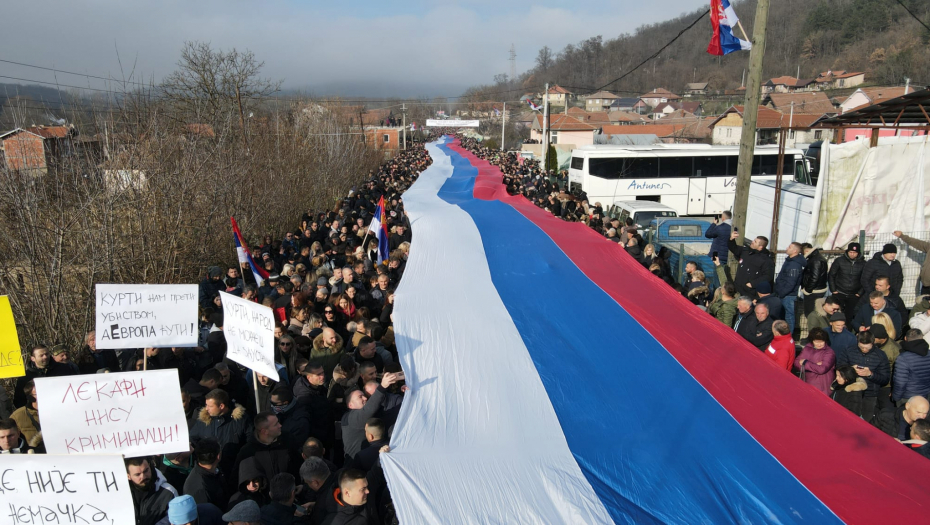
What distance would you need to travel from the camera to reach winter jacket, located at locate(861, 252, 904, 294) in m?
A: 8.18

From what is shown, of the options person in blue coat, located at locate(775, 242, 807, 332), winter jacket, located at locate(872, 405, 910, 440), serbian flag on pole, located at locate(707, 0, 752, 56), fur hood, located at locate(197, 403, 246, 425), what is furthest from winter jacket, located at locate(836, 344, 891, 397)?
serbian flag on pole, located at locate(707, 0, 752, 56)

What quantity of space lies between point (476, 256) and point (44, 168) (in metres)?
6.99

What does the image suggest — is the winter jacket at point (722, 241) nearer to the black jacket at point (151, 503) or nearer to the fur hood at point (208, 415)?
the fur hood at point (208, 415)

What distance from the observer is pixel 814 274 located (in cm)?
869

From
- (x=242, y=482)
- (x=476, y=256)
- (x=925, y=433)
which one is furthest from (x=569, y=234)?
(x=242, y=482)

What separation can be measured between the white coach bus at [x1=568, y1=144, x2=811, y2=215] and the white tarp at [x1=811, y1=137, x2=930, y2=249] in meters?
11.6

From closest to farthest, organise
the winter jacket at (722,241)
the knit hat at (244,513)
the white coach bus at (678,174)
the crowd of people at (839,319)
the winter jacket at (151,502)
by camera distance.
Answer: the knit hat at (244,513)
the winter jacket at (151,502)
the crowd of people at (839,319)
the winter jacket at (722,241)
the white coach bus at (678,174)

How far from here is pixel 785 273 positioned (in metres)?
8.66

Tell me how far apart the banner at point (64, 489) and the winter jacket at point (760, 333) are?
6.01 metres

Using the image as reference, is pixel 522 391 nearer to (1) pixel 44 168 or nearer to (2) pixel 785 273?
(2) pixel 785 273

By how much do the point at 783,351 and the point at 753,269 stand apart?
9.41 ft

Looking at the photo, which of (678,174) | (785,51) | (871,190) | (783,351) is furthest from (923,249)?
(785,51)

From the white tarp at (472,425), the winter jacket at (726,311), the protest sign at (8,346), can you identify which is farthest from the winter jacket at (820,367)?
the protest sign at (8,346)

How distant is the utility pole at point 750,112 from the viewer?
9445 millimetres
